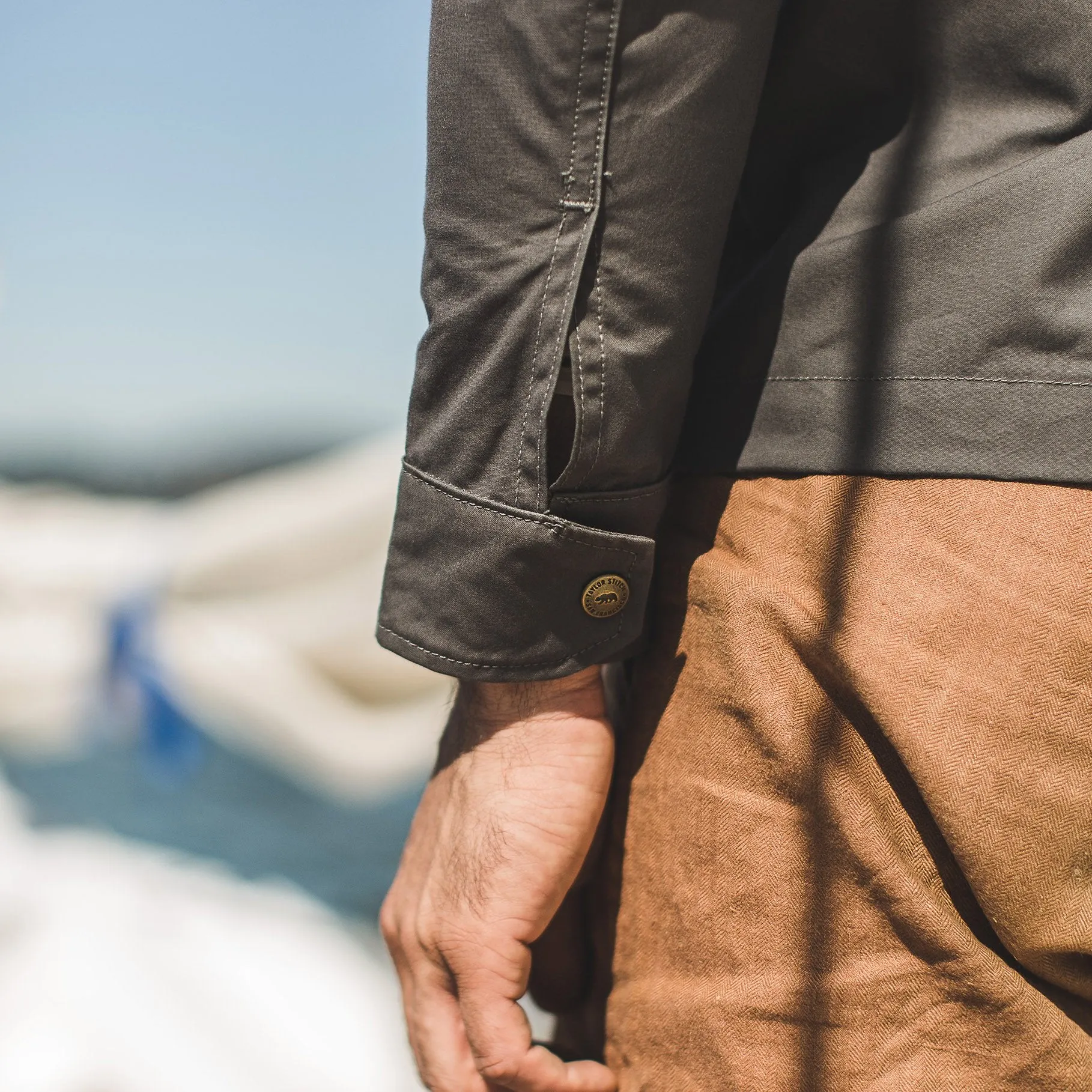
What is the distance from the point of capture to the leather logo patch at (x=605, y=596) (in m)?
0.76

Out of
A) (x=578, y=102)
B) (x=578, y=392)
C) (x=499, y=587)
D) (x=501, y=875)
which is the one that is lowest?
(x=501, y=875)

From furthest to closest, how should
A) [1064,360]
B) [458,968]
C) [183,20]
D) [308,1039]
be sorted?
[308,1039]
[183,20]
[458,968]
[1064,360]

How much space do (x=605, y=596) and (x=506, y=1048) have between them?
0.43 m

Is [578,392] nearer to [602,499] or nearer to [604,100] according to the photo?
[602,499]

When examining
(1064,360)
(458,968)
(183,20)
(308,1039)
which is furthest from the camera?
(308,1039)

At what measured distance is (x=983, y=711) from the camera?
2.08 ft

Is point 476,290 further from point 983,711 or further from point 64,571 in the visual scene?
point 64,571

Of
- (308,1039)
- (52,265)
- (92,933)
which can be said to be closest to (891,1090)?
(308,1039)

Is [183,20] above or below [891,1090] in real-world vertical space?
above

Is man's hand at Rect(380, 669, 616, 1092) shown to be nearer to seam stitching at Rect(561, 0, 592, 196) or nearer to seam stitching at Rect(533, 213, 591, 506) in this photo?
seam stitching at Rect(533, 213, 591, 506)

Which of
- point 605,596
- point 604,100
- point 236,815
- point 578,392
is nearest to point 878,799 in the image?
point 605,596

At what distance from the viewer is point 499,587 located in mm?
733

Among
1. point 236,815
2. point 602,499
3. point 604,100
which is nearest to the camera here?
point 604,100

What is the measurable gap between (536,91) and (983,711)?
57 centimetres
